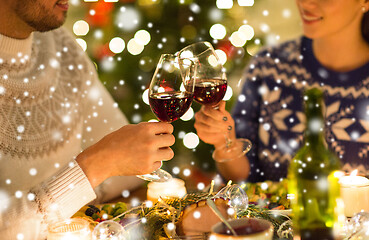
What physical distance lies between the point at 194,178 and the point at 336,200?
5.96 feet

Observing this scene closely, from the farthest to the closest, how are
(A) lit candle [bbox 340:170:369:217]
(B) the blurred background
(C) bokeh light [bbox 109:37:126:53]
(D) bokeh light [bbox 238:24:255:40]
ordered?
(D) bokeh light [bbox 238:24:255:40] → (C) bokeh light [bbox 109:37:126:53] → (B) the blurred background → (A) lit candle [bbox 340:170:369:217]

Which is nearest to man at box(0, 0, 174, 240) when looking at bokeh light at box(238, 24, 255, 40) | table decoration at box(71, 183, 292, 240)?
table decoration at box(71, 183, 292, 240)

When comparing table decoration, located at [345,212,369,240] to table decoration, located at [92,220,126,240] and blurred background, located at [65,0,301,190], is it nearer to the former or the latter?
table decoration, located at [92,220,126,240]

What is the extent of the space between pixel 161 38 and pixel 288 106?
2.40ft

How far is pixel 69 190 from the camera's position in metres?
1.08

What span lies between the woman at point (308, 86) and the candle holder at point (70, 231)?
2.89ft

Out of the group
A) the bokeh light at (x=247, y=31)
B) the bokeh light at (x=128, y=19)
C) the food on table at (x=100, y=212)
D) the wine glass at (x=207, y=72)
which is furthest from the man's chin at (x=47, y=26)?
the bokeh light at (x=247, y=31)

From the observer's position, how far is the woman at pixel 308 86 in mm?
1722

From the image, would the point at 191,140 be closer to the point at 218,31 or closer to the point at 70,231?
the point at 218,31

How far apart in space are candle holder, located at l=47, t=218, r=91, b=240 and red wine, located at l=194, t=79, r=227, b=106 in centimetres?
52

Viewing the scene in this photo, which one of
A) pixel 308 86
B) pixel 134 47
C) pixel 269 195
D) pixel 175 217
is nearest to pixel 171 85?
pixel 175 217

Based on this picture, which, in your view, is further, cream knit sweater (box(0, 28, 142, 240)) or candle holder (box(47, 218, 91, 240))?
→ cream knit sweater (box(0, 28, 142, 240))

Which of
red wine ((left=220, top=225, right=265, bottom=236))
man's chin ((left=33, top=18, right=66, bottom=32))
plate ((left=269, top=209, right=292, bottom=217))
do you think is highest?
man's chin ((left=33, top=18, right=66, bottom=32))

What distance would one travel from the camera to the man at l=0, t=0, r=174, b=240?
42.3 inches
